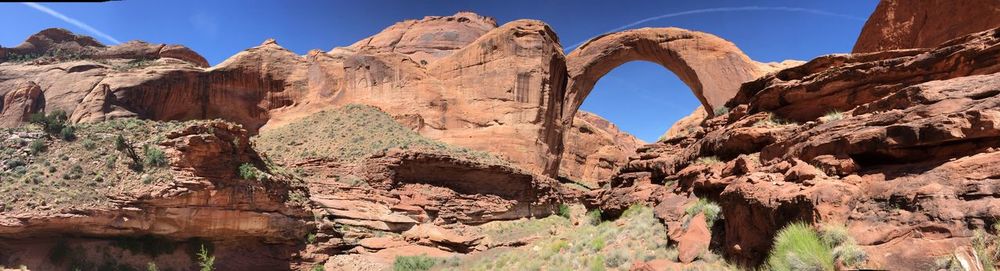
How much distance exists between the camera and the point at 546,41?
33406mm

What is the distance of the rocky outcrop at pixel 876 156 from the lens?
489 centimetres

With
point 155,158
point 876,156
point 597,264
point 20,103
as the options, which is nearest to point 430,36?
A: point 20,103

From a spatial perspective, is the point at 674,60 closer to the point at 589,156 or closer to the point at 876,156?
the point at 589,156

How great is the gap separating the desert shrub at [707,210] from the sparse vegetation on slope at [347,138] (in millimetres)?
17832

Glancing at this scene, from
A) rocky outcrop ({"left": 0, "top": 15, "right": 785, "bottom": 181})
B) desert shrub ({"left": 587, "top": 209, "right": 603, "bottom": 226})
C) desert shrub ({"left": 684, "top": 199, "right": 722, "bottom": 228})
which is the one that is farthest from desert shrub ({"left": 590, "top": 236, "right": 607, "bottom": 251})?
rocky outcrop ({"left": 0, "top": 15, "right": 785, "bottom": 181})

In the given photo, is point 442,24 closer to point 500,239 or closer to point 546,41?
point 546,41

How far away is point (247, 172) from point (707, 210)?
50.5ft

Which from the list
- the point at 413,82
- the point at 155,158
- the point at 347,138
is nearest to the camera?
the point at 155,158

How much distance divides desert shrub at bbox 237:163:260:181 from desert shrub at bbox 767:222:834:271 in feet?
55.4

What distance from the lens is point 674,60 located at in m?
31.8

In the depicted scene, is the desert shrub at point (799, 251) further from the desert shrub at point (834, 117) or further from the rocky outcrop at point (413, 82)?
the rocky outcrop at point (413, 82)

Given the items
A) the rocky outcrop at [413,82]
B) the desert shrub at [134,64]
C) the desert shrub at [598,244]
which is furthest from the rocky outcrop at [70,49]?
the desert shrub at [598,244]

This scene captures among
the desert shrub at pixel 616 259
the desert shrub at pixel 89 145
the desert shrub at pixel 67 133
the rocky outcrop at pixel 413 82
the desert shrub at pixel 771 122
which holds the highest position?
the rocky outcrop at pixel 413 82

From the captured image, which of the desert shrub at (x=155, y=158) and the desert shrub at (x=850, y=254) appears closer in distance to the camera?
the desert shrub at (x=850, y=254)
